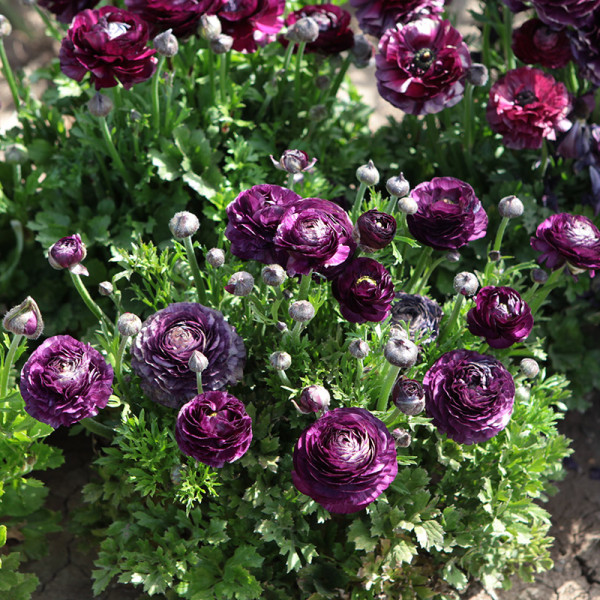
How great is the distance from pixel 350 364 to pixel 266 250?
0.43 metres

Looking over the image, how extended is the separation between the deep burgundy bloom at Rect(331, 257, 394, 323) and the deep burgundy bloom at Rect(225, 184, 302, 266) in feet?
0.53

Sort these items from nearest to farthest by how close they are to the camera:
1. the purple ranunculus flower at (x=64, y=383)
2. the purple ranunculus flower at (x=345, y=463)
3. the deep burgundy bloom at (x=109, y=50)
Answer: the purple ranunculus flower at (x=345, y=463)
the purple ranunculus flower at (x=64, y=383)
the deep burgundy bloom at (x=109, y=50)

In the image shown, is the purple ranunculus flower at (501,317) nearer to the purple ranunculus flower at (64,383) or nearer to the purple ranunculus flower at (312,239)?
the purple ranunculus flower at (312,239)

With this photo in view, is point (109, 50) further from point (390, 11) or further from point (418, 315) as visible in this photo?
point (418, 315)

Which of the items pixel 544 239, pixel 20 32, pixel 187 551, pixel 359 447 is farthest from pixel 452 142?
pixel 20 32

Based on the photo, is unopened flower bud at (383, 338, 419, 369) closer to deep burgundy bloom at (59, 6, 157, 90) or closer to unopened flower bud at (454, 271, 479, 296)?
unopened flower bud at (454, 271, 479, 296)

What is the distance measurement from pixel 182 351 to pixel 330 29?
1395 millimetres

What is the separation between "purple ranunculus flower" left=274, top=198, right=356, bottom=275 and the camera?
72.1 inches

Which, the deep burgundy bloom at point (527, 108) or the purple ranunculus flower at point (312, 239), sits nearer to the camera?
the purple ranunculus flower at point (312, 239)

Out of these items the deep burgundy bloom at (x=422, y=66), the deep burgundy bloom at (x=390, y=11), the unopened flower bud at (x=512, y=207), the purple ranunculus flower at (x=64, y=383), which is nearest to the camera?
the purple ranunculus flower at (x=64, y=383)

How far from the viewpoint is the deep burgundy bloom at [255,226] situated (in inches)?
76.4

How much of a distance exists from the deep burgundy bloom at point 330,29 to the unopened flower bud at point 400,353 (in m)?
1.42

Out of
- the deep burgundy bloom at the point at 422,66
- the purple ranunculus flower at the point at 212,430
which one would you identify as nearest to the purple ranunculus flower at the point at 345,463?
the purple ranunculus flower at the point at 212,430

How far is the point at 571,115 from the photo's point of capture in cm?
278
